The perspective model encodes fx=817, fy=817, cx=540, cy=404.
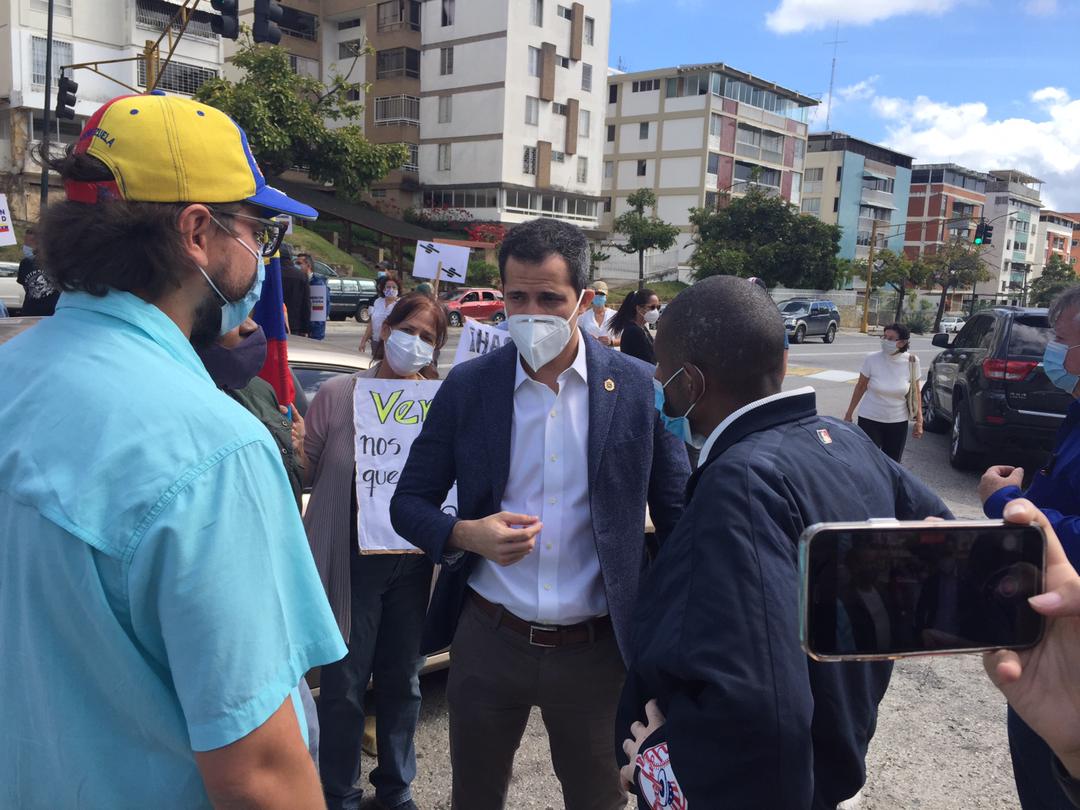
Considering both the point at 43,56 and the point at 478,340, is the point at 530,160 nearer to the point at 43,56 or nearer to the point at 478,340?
the point at 43,56

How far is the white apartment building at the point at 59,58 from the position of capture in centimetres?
3131

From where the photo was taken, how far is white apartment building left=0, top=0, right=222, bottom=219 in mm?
31312

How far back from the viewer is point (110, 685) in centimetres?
117

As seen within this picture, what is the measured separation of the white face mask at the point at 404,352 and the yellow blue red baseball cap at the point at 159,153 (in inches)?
77.2

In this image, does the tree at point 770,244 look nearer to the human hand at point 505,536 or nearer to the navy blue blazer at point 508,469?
the navy blue blazer at point 508,469

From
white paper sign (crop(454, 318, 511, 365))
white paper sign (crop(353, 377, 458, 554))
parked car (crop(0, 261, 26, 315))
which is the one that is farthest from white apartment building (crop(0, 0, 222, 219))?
white paper sign (crop(353, 377, 458, 554))

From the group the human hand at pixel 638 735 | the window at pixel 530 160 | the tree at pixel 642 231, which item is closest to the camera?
the human hand at pixel 638 735

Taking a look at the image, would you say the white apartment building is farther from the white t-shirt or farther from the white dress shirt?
the white dress shirt

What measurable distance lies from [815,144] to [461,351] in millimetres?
75512

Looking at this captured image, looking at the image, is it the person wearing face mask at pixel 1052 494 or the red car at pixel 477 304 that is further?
the red car at pixel 477 304

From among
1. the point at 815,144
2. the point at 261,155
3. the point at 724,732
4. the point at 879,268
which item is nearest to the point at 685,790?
the point at 724,732

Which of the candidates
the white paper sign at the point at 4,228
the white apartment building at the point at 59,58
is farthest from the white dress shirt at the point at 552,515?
the white apartment building at the point at 59,58

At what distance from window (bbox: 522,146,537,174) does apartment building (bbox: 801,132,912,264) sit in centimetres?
3373

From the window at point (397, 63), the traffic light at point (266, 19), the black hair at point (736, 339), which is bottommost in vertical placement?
the black hair at point (736, 339)
